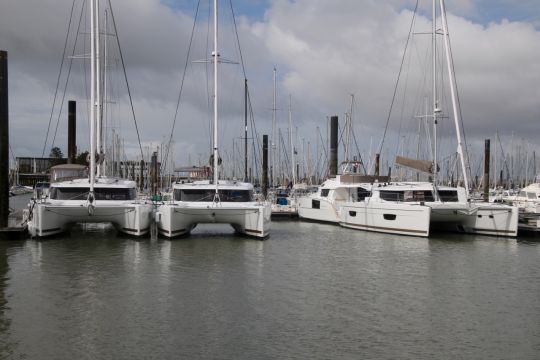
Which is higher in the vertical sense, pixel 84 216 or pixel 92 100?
pixel 92 100

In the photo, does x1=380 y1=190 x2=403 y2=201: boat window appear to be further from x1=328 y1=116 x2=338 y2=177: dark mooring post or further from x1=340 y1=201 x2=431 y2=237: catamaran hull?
x1=328 y1=116 x2=338 y2=177: dark mooring post

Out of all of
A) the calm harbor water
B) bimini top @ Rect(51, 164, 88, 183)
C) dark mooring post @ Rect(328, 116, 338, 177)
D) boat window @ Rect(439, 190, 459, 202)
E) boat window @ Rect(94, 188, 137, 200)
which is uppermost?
dark mooring post @ Rect(328, 116, 338, 177)

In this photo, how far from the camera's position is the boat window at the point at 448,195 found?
28344 mm

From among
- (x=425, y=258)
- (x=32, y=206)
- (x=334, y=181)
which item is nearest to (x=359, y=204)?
(x=334, y=181)

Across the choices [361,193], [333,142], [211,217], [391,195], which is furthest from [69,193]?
[333,142]

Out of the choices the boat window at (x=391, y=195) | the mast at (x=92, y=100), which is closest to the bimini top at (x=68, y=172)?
the mast at (x=92, y=100)

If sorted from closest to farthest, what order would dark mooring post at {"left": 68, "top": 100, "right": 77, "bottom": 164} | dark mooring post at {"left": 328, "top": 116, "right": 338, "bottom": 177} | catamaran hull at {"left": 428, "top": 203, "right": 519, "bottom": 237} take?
catamaran hull at {"left": 428, "top": 203, "right": 519, "bottom": 237}
dark mooring post at {"left": 68, "top": 100, "right": 77, "bottom": 164}
dark mooring post at {"left": 328, "top": 116, "right": 338, "bottom": 177}

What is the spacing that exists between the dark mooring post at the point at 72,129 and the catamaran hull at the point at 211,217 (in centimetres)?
1841

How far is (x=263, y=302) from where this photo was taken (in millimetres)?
13000

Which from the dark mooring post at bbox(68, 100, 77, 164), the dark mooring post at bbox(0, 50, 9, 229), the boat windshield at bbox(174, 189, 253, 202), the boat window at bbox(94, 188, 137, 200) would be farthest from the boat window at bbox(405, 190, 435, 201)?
the dark mooring post at bbox(68, 100, 77, 164)

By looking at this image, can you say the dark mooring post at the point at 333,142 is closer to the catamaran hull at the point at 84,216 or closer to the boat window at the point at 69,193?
the catamaran hull at the point at 84,216

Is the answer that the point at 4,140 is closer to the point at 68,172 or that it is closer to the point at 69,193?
the point at 69,193

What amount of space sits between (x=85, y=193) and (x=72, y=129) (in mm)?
18490

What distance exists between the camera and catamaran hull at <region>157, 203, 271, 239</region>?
2302 centimetres
